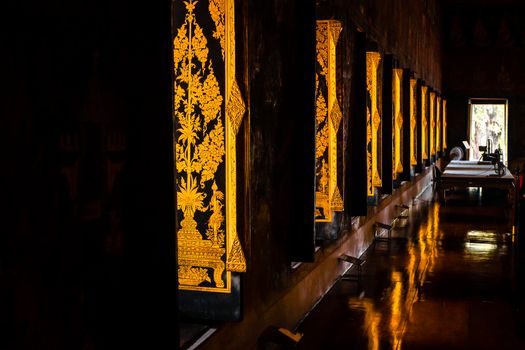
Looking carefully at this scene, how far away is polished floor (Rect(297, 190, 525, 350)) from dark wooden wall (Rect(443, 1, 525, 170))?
47.9 feet

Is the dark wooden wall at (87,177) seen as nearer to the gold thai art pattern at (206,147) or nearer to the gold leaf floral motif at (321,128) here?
the gold thai art pattern at (206,147)

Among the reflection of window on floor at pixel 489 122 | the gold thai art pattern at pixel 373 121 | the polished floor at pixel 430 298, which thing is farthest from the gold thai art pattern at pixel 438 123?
the gold thai art pattern at pixel 373 121

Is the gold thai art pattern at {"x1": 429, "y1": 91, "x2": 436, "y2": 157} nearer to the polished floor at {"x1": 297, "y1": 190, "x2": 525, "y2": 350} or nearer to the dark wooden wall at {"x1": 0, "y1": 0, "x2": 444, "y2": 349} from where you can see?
the polished floor at {"x1": 297, "y1": 190, "x2": 525, "y2": 350}

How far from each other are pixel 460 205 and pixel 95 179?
14145 millimetres

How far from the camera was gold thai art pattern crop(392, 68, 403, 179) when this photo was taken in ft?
41.2

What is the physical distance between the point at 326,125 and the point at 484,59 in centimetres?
1919

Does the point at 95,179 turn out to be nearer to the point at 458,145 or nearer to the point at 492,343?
the point at 492,343

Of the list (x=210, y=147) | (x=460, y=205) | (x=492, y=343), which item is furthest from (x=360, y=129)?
(x=460, y=205)

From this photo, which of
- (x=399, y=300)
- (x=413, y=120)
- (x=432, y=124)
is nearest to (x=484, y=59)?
(x=432, y=124)

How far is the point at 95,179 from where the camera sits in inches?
105

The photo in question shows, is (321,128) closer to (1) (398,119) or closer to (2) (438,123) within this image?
(1) (398,119)

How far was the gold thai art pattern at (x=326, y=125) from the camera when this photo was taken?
24.0ft

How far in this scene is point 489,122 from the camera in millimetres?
25406

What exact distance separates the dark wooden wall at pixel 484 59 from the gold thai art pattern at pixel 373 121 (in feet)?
51.6
